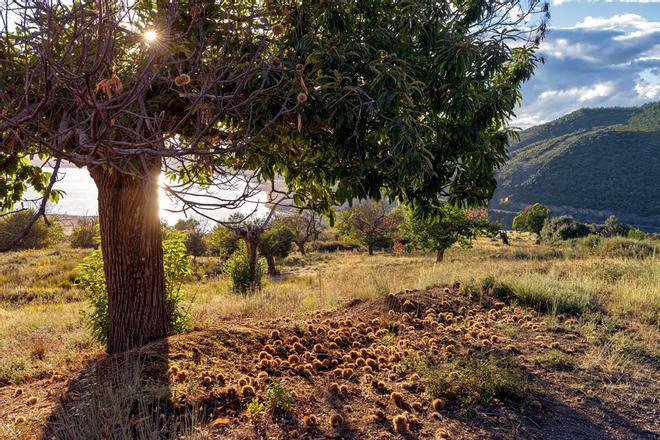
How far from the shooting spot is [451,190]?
15.2 ft

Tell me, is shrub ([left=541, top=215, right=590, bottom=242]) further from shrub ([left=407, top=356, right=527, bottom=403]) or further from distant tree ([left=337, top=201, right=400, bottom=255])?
shrub ([left=407, top=356, right=527, bottom=403])

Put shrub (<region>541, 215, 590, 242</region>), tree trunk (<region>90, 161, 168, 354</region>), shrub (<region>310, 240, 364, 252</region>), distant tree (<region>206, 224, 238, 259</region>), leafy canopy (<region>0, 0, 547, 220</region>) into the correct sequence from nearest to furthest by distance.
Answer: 1. leafy canopy (<region>0, 0, 547, 220</region>)
2. tree trunk (<region>90, 161, 168, 354</region>)
3. distant tree (<region>206, 224, 238, 259</region>)
4. shrub (<region>541, 215, 590, 242</region>)
5. shrub (<region>310, 240, 364, 252</region>)

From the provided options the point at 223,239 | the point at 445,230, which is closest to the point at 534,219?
the point at 445,230

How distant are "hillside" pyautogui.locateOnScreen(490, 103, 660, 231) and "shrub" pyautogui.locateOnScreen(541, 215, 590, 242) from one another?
17.5 metres

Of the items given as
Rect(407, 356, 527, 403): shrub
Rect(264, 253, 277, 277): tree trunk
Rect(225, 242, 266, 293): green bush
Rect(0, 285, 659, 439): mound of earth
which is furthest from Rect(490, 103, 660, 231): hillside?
Rect(407, 356, 527, 403): shrub

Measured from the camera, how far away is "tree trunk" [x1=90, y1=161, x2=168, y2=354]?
4973mm

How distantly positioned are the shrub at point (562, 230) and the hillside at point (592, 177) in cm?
1745

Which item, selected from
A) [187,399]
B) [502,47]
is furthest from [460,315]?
[187,399]

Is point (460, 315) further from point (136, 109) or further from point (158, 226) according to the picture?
point (136, 109)

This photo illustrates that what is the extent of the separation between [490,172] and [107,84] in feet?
10.9

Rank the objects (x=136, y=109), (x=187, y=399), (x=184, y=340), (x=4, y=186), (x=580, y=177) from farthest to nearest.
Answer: (x=580, y=177) → (x=4, y=186) → (x=184, y=340) → (x=136, y=109) → (x=187, y=399)

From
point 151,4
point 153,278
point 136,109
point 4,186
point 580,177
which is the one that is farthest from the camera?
point 580,177

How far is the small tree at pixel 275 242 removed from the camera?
77.2 feet

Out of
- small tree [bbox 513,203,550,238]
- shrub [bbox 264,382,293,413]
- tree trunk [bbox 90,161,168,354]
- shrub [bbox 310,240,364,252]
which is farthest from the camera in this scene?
small tree [bbox 513,203,550,238]
